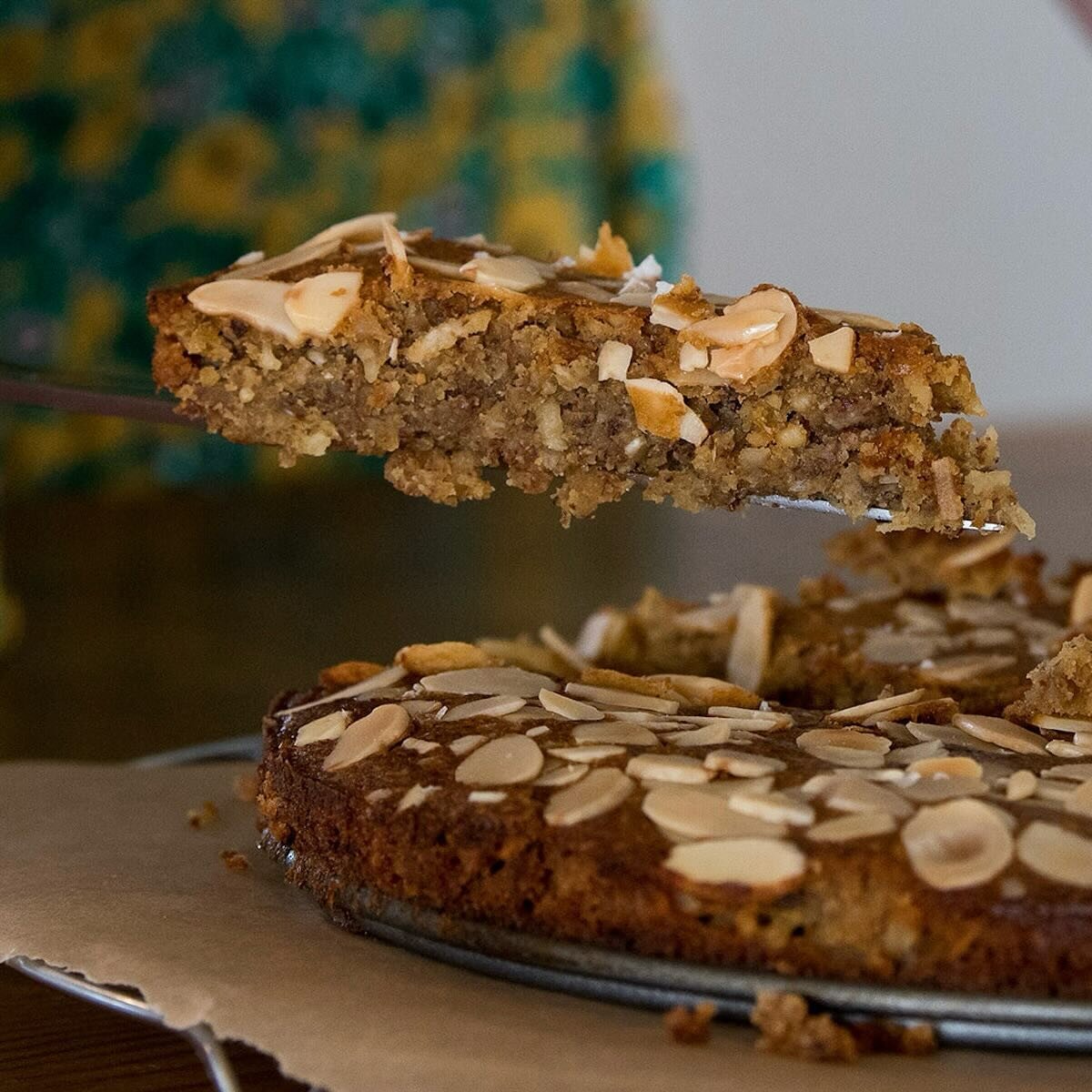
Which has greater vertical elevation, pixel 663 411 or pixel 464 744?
pixel 663 411

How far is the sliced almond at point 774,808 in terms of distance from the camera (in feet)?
2.85

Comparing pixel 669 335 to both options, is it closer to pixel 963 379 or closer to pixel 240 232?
pixel 963 379

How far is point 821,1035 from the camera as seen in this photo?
77 cm

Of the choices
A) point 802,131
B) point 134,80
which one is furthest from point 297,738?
point 802,131

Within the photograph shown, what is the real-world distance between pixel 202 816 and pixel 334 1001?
0.52 meters

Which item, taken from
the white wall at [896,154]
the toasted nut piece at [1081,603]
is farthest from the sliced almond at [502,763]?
the white wall at [896,154]

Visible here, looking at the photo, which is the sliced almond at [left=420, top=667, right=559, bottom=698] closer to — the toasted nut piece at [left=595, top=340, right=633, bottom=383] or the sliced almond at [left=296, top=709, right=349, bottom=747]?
the sliced almond at [left=296, top=709, right=349, bottom=747]

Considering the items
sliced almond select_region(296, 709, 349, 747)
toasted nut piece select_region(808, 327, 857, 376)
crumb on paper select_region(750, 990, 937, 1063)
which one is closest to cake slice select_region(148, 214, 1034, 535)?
toasted nut piece select_region(808, 327, 857, 376)

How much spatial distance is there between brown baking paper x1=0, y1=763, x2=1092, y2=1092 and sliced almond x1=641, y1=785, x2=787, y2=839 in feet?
0.34

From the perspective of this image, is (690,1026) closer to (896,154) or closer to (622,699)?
(622,699)

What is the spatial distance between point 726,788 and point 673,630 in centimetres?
62

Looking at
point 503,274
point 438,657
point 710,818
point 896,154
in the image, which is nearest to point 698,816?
point 710,818

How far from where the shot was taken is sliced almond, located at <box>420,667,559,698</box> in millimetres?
1150

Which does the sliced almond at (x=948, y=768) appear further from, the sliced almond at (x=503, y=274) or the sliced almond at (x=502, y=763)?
the sliced almond at (x=503, y=274)
